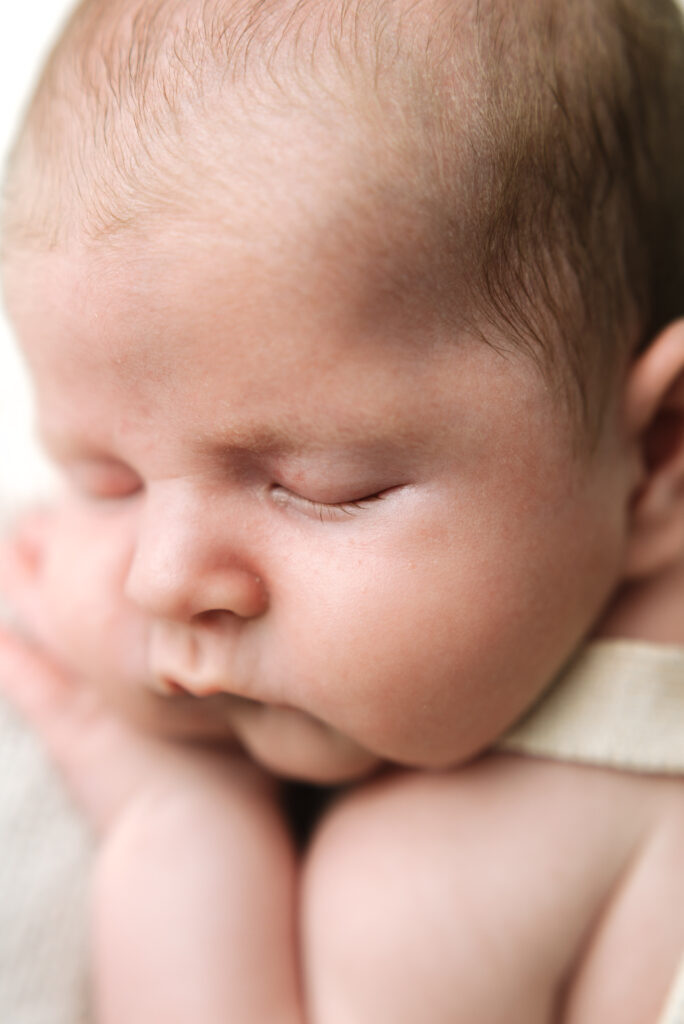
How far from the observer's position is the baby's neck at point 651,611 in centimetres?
101

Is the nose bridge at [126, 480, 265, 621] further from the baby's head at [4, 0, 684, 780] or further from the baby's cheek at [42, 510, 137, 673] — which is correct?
the baby's cheek at [42, 510, 137, 673]

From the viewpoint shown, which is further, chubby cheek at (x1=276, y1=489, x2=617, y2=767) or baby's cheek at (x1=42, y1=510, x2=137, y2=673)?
baby's cheek at (x1=42, y1=510, x2=137, y2=673)

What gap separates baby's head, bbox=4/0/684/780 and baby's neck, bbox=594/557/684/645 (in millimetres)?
96

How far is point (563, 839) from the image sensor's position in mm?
953

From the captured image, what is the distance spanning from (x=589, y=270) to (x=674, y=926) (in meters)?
0.56

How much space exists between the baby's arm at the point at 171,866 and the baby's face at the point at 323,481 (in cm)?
21

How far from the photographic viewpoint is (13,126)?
1.42 m

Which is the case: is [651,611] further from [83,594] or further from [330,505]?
[83,594]

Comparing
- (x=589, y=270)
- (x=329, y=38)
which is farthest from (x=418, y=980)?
(x=329, y=38)

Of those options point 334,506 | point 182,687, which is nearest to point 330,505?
point 334,506

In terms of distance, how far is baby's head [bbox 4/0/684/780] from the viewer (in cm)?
76

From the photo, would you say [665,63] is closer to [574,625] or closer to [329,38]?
[329,38]

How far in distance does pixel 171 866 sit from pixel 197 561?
1.19ft

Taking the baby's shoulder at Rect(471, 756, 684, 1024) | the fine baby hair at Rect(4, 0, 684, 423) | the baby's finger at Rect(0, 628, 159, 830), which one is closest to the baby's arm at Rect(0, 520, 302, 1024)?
the baby's finger at Rect(0, 628, 159, 830)
